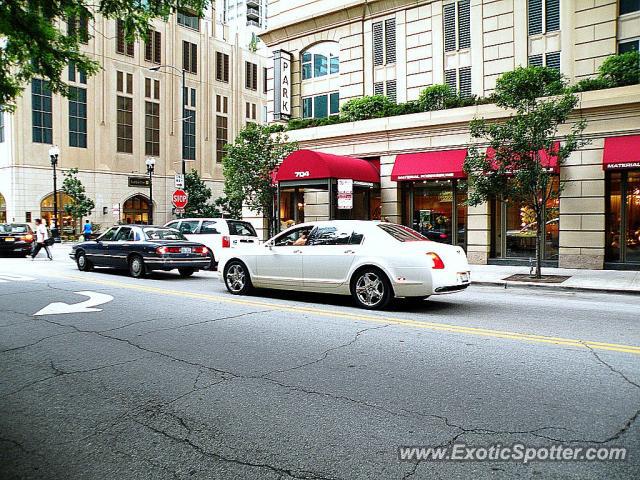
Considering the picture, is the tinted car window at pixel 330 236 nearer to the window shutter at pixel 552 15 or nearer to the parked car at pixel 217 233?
the parked car at pixel 217 233

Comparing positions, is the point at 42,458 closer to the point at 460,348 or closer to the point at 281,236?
the point at 460,348

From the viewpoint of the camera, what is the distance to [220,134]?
58.0 meters

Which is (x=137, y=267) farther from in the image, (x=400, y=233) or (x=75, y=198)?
(x=75, y=198)

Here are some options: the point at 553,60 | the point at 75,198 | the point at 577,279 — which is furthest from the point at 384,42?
the point at 75,198

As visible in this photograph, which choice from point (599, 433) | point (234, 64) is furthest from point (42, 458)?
point (234, 64)

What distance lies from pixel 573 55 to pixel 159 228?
1566cm

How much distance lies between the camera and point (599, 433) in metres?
3.75

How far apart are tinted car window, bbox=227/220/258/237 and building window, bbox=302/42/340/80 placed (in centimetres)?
1051

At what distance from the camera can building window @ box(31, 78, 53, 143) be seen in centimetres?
4216

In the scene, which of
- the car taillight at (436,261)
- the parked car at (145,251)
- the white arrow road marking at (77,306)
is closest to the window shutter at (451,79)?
the parked car at (145,251)

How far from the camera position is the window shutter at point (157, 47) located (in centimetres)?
5069

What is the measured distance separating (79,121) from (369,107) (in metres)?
33.0

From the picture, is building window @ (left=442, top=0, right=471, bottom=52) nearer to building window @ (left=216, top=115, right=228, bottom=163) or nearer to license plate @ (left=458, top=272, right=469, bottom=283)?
license plate @ (left=458, top=272, right=469, bottom=283)

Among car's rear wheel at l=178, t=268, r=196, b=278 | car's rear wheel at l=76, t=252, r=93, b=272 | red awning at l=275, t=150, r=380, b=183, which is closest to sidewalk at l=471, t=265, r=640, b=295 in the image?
red awning at l=275, t=150, r=380, b=183
